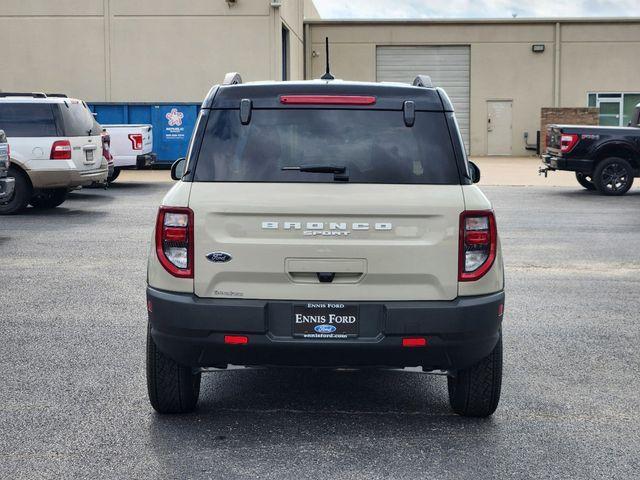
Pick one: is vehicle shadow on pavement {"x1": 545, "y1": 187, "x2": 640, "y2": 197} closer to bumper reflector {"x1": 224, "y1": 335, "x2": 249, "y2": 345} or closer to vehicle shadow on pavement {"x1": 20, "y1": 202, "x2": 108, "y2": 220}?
vehicle shadow on pavement {"x1": 20, "y1": 202, "x2": 108, "y2": 220}

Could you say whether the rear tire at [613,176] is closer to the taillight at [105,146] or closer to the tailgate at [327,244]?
the taillight at [105,146]

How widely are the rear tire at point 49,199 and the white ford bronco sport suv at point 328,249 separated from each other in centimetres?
1411

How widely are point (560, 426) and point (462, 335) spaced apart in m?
0.91

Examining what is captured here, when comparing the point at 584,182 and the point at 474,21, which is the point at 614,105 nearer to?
the point at 474,21

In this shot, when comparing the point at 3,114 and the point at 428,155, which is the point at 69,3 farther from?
the point at 428,155

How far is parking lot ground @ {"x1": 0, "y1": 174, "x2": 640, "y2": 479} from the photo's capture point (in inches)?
198

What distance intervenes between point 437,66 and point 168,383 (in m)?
38.8

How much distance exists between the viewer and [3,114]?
17938mm

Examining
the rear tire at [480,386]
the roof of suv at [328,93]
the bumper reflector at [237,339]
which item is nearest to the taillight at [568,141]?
the rear tire at [480,386]

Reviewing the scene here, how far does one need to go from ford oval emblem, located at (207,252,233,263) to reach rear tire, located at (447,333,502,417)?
1.39 meters

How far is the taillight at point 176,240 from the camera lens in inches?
207

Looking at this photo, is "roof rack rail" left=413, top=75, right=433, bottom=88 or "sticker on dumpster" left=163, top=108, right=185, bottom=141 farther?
"sticker on dumpster" left=163, top=108, right=185, bottom=141

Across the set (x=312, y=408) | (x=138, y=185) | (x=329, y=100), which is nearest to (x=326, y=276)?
(x=329, y=100)

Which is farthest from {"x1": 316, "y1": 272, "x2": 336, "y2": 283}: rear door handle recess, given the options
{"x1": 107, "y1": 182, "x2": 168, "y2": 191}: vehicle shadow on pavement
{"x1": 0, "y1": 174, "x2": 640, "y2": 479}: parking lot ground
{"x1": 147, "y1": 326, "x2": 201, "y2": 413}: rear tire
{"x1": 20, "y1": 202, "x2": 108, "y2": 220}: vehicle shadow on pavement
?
{"x1": 107, "y1": 182, "x2": 168, "y2": 191}: vehicle shadow on pavement
